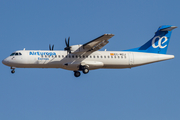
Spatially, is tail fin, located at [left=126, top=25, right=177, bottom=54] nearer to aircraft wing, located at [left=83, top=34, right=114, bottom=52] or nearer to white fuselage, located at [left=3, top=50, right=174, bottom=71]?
white fuselage, located at [left=3, top=50, right=174, bottom=71]

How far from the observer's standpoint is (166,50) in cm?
3275

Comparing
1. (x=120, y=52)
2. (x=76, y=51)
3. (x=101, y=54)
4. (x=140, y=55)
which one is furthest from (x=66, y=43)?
(x=140, y=55)

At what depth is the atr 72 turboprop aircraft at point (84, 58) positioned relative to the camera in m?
29.3

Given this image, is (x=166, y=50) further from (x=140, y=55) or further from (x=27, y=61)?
(x=27, y=61)

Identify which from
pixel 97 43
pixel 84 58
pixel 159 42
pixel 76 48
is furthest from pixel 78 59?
pixel 159 42

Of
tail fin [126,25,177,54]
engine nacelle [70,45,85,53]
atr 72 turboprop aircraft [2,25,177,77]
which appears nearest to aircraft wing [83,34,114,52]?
atr 72 turboprop aircraft [2,25,177,77]

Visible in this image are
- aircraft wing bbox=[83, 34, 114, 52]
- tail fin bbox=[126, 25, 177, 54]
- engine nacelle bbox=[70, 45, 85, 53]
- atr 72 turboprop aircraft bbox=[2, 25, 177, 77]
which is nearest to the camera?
aircraft wing bbox=[83, 34, 114, 52]

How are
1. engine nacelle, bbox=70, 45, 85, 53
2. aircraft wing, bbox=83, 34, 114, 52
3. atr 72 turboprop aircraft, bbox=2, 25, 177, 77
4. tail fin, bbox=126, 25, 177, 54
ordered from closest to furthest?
aircraft wing, bbox=83, 34, 114, 52
atr 72 turboprop aircraft, bbox=2, 25, 177, 77
engine nacelle, bbox=70, 45, 85, 53
tail fin, bbox=126, 25, 177, 54

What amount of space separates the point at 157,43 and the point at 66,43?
9890 millimetres

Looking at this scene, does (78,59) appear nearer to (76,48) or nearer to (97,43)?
(76,48)

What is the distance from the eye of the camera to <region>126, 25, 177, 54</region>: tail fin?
32.5 m

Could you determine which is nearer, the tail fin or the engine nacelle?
the engine nacelle

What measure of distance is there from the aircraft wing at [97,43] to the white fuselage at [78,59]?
0.65 meters

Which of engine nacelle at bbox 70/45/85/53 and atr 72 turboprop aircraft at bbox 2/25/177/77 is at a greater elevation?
engine nacelle at bbox 70/45/85/53
